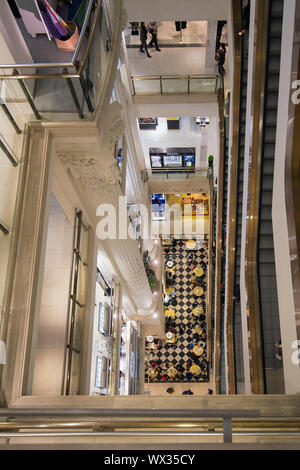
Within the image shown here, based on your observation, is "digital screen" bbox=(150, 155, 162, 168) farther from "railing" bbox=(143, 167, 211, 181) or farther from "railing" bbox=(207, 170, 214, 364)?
"railing" bbox=(207, 170, 214, 364)

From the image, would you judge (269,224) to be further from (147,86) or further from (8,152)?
(147,86)

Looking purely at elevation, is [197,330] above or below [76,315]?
above

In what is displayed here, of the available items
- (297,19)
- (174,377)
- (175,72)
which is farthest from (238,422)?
(174,377)

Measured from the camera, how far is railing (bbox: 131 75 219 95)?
1445 cm

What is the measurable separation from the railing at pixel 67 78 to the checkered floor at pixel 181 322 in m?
18.0

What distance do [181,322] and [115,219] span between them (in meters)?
14.7

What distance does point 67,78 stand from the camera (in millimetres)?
4668

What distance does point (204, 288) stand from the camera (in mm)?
22500

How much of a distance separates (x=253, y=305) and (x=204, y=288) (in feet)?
49.6

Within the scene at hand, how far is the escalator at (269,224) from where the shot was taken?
690 cm

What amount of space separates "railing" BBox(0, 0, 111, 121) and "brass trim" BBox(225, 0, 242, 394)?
4.77 m

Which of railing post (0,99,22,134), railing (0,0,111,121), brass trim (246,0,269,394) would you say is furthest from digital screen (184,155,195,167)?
railing post (0,99,22,134)

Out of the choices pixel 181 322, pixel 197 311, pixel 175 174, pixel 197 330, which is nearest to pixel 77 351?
pixel 175 174

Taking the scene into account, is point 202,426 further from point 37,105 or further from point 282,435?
point 37,105
